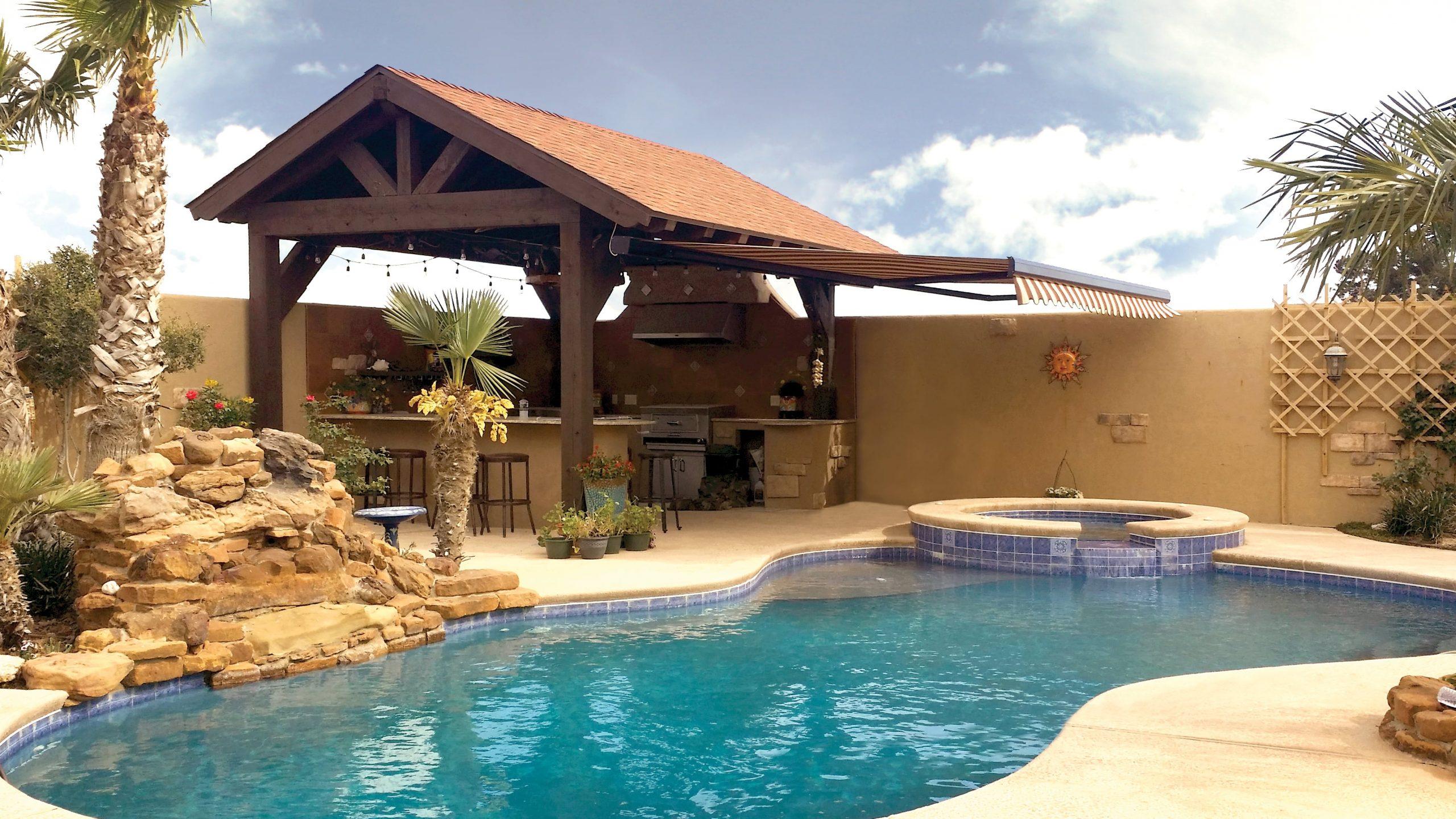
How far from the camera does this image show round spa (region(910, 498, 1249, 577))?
1087cm

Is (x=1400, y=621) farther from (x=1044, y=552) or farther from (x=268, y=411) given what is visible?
(x=268, y=411)

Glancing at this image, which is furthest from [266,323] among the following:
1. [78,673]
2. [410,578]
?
[78,673]

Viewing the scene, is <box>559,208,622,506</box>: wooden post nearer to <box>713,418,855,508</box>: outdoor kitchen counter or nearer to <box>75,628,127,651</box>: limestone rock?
<box>713,418,855,508</box>: outdoor kitchen counter

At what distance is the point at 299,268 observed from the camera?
13188 mm

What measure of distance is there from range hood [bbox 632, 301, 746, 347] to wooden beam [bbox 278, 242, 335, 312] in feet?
15.0

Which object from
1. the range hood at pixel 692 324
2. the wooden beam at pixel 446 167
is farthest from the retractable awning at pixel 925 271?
the range hood at pixel 692 324

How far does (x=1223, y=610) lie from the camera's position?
364 inches

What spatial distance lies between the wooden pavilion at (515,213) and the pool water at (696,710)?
3.34m

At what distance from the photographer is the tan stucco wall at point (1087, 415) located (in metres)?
13.9

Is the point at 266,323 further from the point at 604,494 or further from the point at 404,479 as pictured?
the point at 604,494

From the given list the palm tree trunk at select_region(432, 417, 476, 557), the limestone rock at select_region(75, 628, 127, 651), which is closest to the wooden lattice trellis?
the palm tree trunk at select_region(432, 417, 476, 557)

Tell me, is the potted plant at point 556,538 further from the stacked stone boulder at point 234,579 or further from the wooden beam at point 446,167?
the wooden beam at point 446,167

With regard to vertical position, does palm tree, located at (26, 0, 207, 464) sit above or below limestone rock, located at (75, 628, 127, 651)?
above

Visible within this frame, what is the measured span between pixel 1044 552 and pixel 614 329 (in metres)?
8.23
